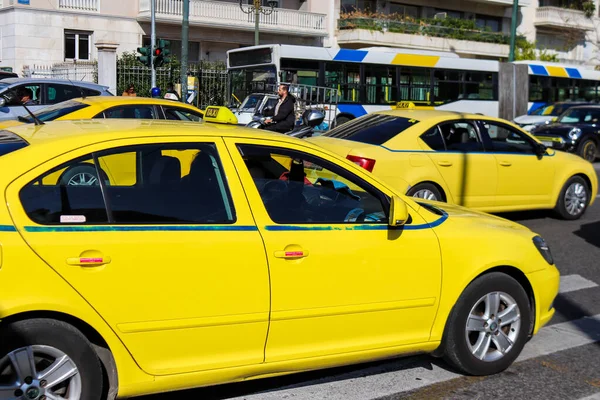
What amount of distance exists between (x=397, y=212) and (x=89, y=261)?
183cm

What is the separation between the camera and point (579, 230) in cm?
1088

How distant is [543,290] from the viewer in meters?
5.38

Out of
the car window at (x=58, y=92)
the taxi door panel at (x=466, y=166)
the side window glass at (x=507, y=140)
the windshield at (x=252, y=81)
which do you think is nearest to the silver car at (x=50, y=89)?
the car window at (x=58, y=92)

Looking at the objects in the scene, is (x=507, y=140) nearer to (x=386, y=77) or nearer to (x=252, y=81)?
(x=252, y=81)

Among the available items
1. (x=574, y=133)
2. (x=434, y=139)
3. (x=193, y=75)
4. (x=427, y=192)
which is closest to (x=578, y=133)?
(x=574, y=133)

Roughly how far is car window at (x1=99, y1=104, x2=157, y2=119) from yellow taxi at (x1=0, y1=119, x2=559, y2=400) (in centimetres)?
567

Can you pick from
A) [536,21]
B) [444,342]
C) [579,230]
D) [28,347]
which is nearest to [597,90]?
[536,21]

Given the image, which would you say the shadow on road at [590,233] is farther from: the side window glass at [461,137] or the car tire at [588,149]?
the car tire at [588,149]

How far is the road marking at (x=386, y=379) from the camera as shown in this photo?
4793mm

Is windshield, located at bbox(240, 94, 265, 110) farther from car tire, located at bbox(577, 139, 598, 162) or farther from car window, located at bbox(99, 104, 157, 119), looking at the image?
car window, located at bbox(99, 104, 157, 119)

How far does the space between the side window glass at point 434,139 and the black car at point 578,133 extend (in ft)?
31.6

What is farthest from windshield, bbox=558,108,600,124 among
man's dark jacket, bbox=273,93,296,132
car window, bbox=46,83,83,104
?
car window, bbox=46,83,83,104

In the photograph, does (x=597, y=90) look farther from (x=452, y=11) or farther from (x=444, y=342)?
(x=444, y=342)

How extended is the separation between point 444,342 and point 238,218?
1.73m
